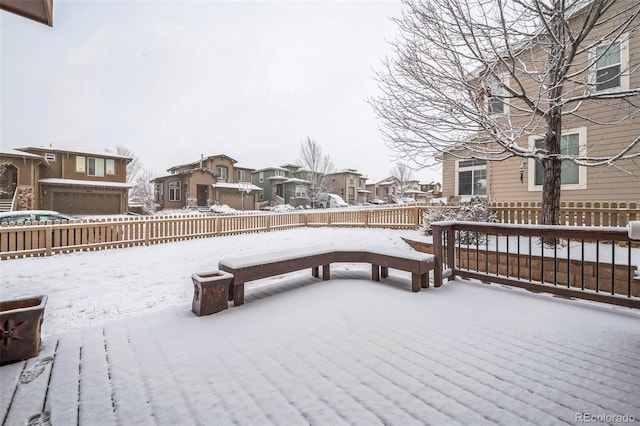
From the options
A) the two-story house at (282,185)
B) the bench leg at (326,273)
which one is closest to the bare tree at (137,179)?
the two-story house at (282,185)

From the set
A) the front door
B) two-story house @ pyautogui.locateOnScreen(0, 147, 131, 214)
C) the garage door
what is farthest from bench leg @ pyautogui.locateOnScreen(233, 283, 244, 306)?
the front door

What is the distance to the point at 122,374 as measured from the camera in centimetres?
212

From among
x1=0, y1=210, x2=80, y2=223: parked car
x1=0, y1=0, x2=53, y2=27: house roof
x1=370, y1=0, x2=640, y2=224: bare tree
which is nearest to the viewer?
x1=0, y1=0, x2=53, y2=27: house roof

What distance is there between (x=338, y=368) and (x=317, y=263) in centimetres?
224

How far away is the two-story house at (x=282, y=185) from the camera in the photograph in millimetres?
37334

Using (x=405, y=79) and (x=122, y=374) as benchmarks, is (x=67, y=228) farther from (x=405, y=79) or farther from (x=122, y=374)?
(x=405, y=79)

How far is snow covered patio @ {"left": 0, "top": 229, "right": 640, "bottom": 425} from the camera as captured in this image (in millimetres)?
1696

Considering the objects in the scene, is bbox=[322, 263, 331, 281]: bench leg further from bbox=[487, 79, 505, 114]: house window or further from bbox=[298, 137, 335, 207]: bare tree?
bbox=[298, 137, 335, 207]: bare tree

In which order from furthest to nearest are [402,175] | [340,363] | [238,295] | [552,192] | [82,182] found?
[402,175], [82,182], [552,192], [238,295], [340,363]

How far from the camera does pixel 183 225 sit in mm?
10891

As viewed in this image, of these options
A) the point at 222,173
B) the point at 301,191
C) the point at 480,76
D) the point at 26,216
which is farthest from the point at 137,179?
the point at 480,76

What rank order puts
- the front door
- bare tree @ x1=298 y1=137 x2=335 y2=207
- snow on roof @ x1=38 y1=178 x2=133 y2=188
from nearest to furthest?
snow on roof @ x1=38 y1=178 x2=133 y2=188
the front door
bare tree @ x1=298 y1=137 x2=335 y2=207

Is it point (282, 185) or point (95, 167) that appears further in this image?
point (282, 185)

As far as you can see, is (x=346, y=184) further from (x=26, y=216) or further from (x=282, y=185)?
(x=26, y=216)
